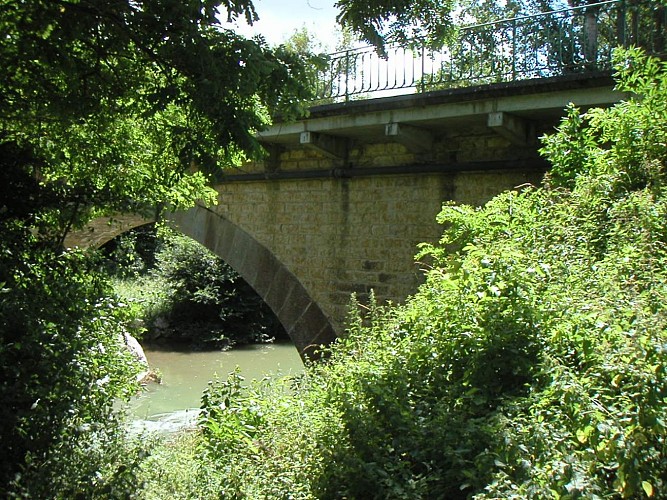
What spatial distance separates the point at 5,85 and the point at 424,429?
3.18 meters

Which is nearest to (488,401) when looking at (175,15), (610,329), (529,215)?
(610,329)

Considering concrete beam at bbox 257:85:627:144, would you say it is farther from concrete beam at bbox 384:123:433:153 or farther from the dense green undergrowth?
the dense green undergrowth

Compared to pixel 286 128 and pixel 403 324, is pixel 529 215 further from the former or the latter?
pixel 286 128

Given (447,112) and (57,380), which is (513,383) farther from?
(447,112)

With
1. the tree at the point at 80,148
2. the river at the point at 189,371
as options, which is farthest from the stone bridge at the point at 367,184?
the river at the point at 189,371

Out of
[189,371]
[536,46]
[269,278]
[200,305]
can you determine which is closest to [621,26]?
[536,46]

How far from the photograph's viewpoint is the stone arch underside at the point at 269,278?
8.36 metres

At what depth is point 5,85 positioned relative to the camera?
4.29m

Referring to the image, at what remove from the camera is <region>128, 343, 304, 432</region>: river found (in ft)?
37.3

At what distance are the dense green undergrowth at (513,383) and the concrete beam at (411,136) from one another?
7.50 ft

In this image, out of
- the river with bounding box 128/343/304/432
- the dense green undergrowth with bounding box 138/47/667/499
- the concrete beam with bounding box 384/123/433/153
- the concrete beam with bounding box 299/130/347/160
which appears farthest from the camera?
the river with bounding box 128/343/304/432

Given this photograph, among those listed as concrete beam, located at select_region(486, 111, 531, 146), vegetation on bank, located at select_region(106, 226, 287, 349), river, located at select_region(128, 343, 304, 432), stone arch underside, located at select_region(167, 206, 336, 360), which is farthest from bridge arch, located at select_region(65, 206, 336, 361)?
vegetation on bank, located at select_region(106, 226, 287, 349)

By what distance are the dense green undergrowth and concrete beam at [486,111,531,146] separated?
1.35 m

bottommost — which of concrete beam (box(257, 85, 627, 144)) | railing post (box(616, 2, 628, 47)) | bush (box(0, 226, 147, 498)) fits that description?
bush (box(0, 226, 147, 498))
